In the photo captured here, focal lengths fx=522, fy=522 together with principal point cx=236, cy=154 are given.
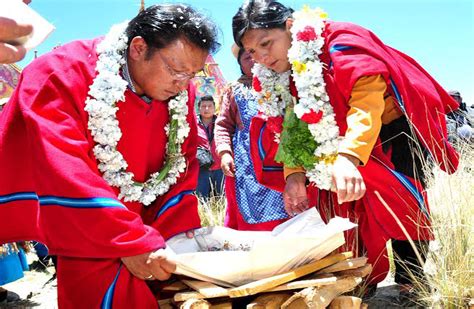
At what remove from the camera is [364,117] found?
2646 mm

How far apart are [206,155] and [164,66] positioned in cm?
401

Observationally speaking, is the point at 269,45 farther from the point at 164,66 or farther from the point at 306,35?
the point at 164,66

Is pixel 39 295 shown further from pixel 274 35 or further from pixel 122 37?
pixel 274 35

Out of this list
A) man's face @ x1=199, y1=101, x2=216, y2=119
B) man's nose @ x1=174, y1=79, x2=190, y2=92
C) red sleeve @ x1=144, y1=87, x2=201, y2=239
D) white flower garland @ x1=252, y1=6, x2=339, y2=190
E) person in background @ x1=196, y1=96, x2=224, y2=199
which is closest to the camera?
man's nose @ x1=174, y1=79, x2=190, y2=92

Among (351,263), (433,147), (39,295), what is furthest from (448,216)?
(39,295)

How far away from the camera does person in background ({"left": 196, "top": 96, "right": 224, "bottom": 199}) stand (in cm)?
656

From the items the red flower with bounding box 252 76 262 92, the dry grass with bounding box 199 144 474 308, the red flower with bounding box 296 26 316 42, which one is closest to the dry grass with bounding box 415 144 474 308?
the dry grass with bounding box 199 144 474 308

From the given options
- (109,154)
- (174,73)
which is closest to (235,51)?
(174,73)

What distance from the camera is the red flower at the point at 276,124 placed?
3.26m

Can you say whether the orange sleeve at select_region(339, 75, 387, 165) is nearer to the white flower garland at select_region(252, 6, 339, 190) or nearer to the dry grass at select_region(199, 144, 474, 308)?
the white flower garland at select_region(252, 6, 339, 190)

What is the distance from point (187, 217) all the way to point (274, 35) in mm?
1192

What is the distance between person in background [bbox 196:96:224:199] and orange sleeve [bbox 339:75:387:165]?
383cm

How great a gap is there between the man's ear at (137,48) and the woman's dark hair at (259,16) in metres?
0.70

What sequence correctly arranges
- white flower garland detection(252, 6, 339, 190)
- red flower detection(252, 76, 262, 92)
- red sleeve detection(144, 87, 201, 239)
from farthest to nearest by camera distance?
red flower detection(252, 76, 262, 92) → white flower garland detection(252, 6, 339, 190) → red sleeve detection(144, 87, 201, 239)
